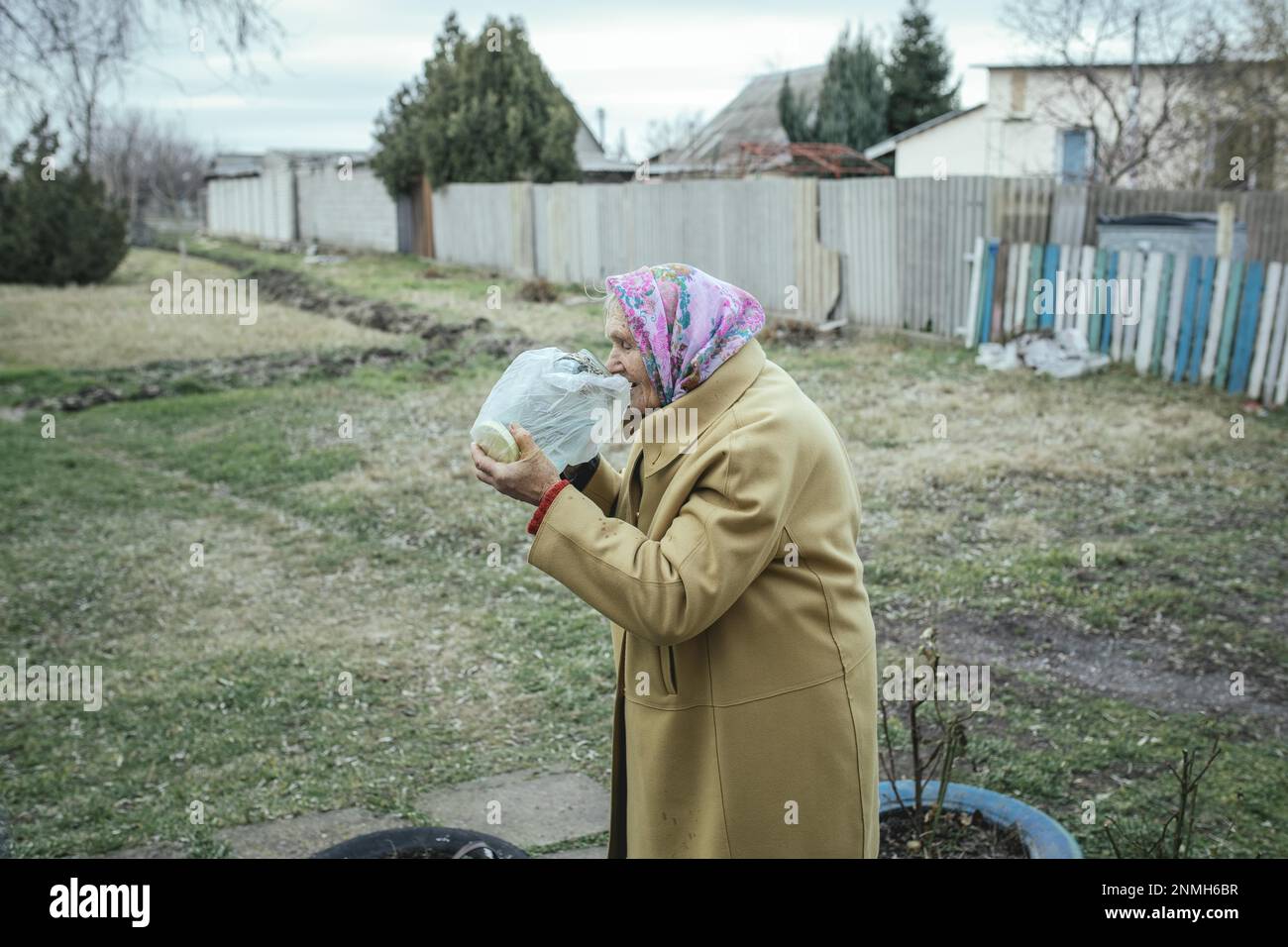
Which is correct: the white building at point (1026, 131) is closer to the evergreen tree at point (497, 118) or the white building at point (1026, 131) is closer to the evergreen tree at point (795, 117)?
the evergreen tree at point (795, 117)

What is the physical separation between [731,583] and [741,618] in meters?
0.16

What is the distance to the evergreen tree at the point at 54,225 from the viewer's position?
24062 millimetres

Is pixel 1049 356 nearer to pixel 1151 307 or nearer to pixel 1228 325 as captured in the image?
pixel 1151 307

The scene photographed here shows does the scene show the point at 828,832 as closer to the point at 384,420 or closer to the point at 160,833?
the point at 160,833

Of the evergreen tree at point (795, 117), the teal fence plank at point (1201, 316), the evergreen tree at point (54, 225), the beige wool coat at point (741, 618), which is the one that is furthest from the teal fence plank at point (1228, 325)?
the evergreen tree at point (795, 117)

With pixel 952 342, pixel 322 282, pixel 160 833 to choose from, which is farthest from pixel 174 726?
pixel 322 282

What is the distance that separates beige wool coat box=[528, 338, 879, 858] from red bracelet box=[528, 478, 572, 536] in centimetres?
2

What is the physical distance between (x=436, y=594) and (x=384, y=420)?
4499mm

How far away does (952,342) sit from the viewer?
42.3 ft

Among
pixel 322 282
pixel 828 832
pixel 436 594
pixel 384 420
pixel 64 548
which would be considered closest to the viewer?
pixel 828 832

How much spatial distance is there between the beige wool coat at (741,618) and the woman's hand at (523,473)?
7 centimetres

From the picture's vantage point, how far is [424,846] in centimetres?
295
